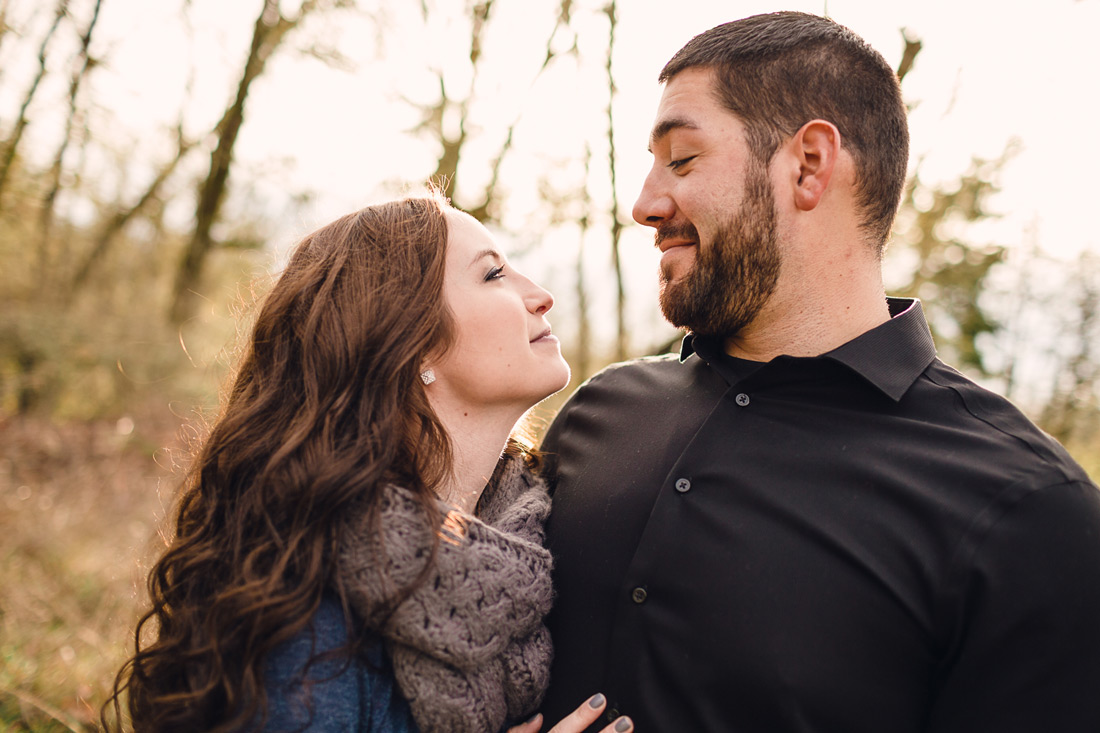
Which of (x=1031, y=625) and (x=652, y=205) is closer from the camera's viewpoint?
(x=1031, y=625)

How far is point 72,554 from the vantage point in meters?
6.30

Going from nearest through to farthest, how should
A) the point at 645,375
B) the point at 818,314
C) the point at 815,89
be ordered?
the point at 818,314 → the point at 815,89 → the point at 645,375

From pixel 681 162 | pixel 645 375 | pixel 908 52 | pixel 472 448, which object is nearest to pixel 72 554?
pixel 472 448

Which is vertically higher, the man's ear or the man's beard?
the man's ear

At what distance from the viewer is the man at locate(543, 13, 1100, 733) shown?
1519mm

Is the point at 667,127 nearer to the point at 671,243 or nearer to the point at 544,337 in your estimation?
the point at 671,243

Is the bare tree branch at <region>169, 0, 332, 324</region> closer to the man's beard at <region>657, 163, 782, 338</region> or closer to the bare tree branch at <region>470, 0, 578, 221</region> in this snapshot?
the bare tree branch at <region>470, 0, 578, 221</region>

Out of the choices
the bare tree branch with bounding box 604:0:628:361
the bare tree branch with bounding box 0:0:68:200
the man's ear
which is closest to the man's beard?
the man's ear

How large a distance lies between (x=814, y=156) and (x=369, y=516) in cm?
166

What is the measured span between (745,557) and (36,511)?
7.59 meters

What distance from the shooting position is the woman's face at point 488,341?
212 cm

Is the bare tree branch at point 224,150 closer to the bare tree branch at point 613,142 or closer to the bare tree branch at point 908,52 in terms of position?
the bare tree branch at point 613,142

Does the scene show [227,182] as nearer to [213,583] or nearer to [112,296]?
[112,296]

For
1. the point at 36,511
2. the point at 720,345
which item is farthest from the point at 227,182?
the point at 720,345
